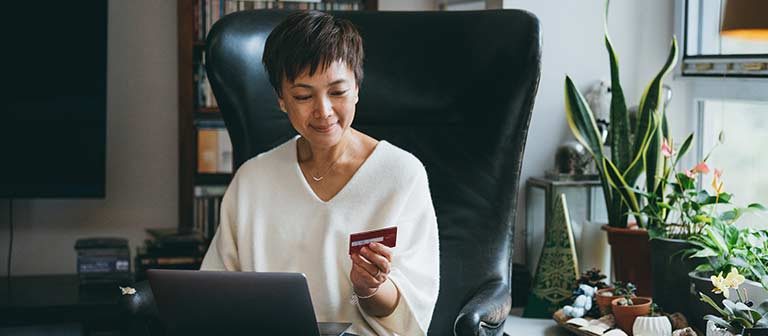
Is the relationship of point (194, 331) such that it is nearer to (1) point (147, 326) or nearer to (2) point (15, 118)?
(1) point (147, 326)

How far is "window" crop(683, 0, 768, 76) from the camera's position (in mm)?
2492

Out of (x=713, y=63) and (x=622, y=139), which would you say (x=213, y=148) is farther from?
(x=713, y=63)

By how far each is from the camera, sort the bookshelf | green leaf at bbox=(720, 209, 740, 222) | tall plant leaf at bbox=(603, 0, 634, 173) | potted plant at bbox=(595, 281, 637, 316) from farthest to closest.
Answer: the bookshelf → tall plant leaf at bbox=(603, 0, 634, 173) → potted plant at bbox=(595, 281, 637, 316) → green leaf at bbox=(720, 209, 740, 222)

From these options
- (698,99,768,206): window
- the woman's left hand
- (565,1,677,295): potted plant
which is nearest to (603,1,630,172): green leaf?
(565,1,677,295): potted plant

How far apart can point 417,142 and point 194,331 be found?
28.4 inches

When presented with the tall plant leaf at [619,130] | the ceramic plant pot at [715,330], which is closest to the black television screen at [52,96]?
the tall plant leaf at [619,130]

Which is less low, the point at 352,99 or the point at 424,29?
the point at 424,29

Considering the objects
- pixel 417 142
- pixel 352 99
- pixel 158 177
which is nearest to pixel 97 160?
pixel 158 177

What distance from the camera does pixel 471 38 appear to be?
85.1 inches

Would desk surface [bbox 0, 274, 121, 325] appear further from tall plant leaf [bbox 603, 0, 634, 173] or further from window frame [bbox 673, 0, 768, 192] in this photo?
window frame [bbox 673, 0, 768, 192]

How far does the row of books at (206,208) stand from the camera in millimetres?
3732

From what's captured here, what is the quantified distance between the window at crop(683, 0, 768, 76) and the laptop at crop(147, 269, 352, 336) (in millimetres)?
1414

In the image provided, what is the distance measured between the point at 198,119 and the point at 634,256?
186cm

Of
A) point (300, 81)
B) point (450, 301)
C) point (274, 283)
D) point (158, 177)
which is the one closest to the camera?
point (274, 283)
